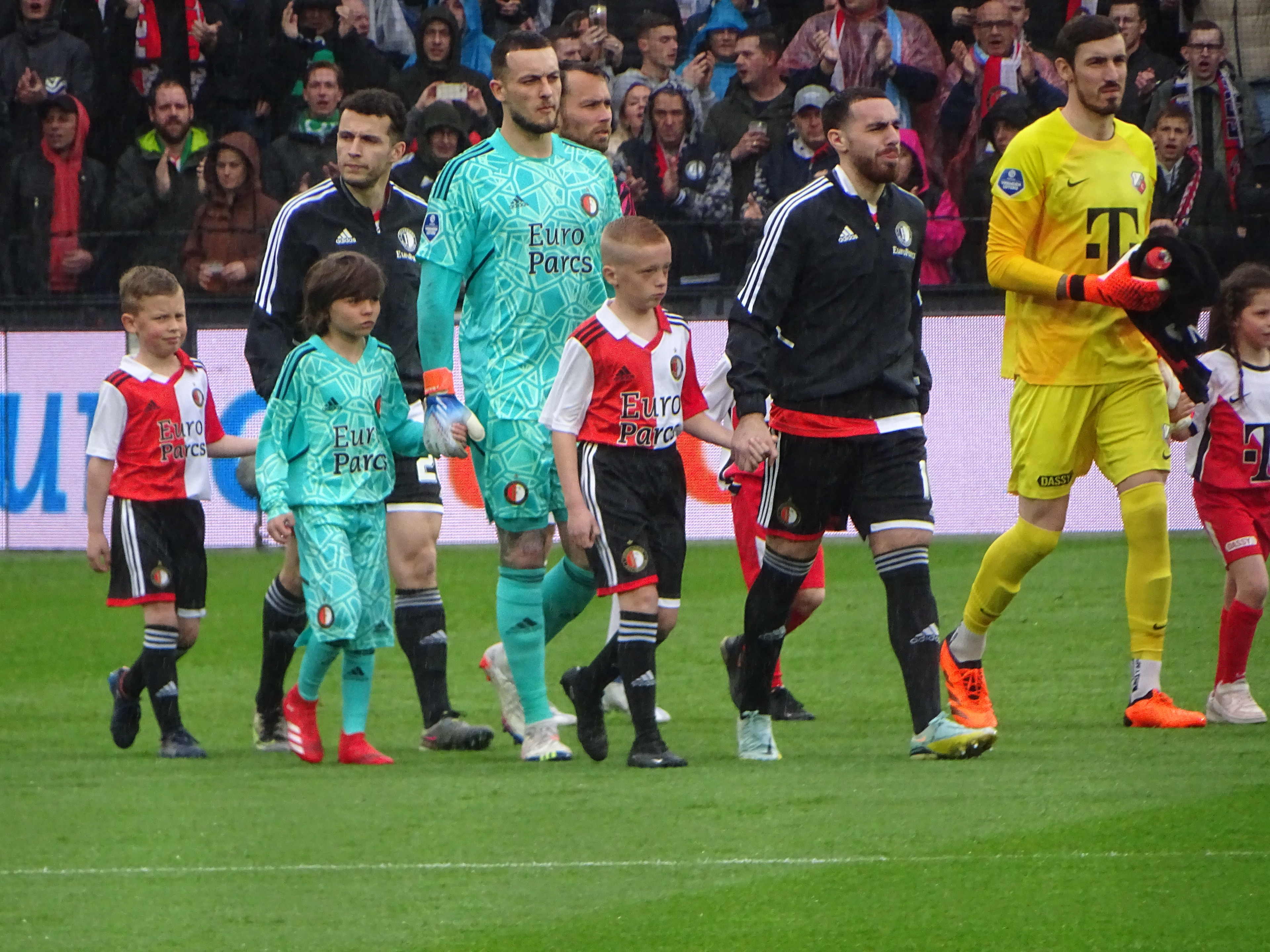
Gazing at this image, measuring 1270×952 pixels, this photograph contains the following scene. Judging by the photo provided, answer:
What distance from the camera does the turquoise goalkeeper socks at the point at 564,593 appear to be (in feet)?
21.5

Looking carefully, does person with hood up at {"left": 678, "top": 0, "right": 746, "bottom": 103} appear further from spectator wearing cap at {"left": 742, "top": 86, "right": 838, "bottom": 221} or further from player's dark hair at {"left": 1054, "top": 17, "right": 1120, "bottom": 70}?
player's dark hair at {"left": 1054, "top": 17, "right": 1120, "bottom": 70}

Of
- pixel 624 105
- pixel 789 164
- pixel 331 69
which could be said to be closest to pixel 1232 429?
pixel 789 164

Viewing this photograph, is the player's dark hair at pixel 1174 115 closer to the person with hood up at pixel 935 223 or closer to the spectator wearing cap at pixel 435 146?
the person with hood up at pixel 935 223

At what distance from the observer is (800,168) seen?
520 inches

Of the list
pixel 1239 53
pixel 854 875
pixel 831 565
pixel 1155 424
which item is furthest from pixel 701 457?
pixel 854 875

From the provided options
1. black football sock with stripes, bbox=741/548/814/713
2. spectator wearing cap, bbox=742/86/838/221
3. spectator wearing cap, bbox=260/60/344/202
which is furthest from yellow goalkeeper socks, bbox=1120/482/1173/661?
spectator wearing cap, bbox=260/60/344/202

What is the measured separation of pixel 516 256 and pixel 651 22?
846cm

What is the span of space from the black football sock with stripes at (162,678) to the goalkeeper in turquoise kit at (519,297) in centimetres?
121

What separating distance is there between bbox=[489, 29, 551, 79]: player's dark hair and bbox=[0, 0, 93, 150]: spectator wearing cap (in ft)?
30.6

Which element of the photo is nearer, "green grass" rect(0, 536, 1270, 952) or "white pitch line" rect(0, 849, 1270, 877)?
"green grass" rect(0, 536, 1270, 952)

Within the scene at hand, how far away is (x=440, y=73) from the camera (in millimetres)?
14297

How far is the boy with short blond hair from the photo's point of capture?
265 inches

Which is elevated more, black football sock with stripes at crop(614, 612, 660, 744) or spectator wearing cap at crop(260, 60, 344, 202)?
spectator wearing cap at crop(260, 60, 344, 202)

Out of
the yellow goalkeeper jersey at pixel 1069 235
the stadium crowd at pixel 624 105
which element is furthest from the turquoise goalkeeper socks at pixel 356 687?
the stadium crowd at pixel 624 105
